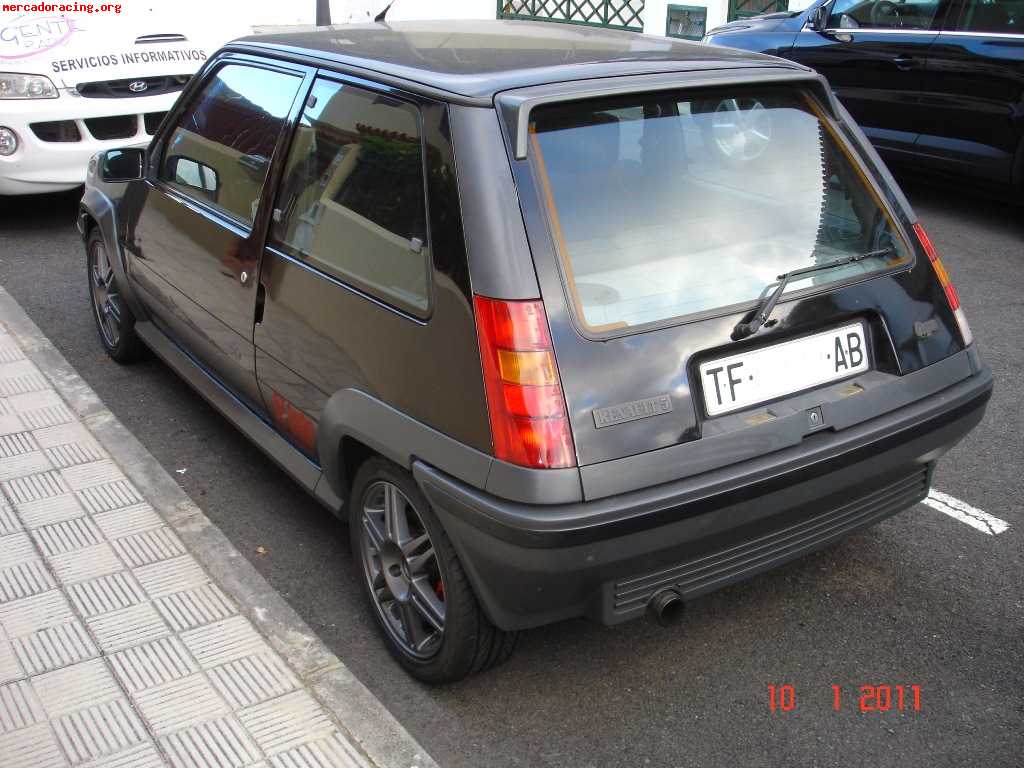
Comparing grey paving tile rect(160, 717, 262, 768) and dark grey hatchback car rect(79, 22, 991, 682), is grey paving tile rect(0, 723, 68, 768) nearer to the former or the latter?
grey paving tile rect(160, 717, 262, 768)

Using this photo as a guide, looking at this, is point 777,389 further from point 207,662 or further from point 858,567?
point 207,662

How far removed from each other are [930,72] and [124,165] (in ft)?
18.7

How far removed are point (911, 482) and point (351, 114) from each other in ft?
6.56

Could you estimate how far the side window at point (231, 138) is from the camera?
12.4 feet

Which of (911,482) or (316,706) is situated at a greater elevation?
(911,482)

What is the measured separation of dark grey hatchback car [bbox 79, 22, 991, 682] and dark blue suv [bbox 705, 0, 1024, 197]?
15.4 feet

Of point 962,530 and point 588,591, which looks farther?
point 962,530

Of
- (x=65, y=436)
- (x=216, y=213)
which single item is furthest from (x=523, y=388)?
(x=65, y=436)

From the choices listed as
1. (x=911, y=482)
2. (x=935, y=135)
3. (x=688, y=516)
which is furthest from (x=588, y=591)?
(x=935, y=135)

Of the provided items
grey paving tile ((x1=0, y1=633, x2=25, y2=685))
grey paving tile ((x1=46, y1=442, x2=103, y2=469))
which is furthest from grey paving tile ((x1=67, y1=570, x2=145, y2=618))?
grey paving tile ((x1=46, y1=442, x2=103, y2=469))

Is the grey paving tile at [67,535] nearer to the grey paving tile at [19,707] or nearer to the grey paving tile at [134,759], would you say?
the grey paving tile at [19,707]

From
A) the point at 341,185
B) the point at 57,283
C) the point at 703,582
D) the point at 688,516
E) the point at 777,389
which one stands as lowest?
the point at 57,283

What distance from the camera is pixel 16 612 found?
11.4ft

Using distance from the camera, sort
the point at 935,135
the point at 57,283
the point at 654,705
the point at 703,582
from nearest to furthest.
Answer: the point at 703,582 → the point at 654,705 → the point at 57,283 → the point at 935,135
